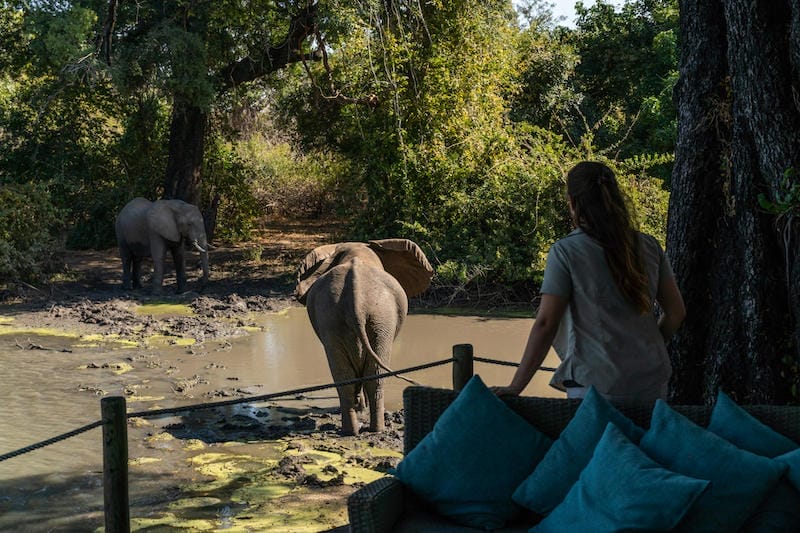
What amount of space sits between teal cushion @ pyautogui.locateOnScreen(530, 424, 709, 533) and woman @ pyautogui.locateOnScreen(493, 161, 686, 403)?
469 millimetres

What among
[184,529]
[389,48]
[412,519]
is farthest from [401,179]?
[412,519]

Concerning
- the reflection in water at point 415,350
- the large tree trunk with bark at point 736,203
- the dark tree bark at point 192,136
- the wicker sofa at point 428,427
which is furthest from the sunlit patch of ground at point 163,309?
the wicker sofa at point 428,427

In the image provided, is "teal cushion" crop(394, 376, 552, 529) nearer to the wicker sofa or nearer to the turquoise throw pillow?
the wicker sofa

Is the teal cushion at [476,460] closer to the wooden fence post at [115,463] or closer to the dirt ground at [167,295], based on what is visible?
the wooden fence post at [115,463]

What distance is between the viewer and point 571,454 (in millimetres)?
3619

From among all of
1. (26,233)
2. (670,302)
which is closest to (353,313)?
(670,302)

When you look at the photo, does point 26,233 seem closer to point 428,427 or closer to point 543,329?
point 428,427

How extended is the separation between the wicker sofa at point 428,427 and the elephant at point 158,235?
12.2 metres

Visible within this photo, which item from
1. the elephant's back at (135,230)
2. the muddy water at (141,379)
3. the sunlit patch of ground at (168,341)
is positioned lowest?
the muddy water at (141,379)

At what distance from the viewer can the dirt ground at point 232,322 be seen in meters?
6.07

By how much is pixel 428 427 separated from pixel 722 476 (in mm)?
1236

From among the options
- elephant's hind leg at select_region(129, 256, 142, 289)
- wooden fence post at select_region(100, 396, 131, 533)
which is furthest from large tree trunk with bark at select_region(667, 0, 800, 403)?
elephant's hind leg at select_region(129, 256, 142, 289)

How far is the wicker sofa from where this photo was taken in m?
3.45

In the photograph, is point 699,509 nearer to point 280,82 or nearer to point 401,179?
point 401,179
